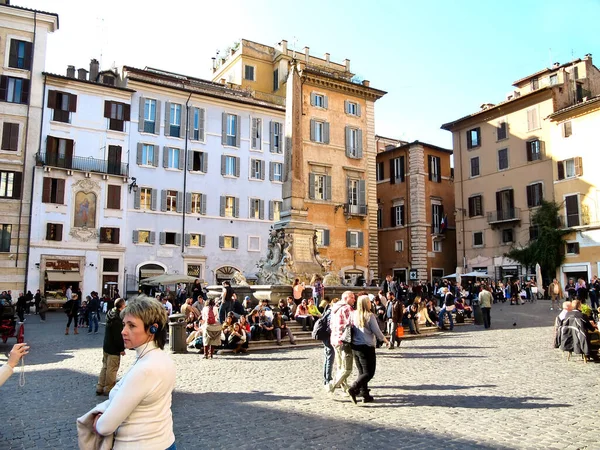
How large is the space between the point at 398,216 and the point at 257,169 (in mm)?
12118

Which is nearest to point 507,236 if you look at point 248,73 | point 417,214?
point 417,214

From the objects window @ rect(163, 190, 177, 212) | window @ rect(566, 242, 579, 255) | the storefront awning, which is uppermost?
window @ rect(163, 190, 177, 212)

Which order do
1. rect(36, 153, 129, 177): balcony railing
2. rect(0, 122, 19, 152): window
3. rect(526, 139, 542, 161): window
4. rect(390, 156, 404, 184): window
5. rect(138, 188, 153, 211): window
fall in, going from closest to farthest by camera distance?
rect(0, 122, 19, 152): window → rect(36, 153, 129, 177): balcony railing → rect(138, 188, 153, 211): window → rect(526, 139, 542, 161): window → rect(390, 156, 404, 184): window

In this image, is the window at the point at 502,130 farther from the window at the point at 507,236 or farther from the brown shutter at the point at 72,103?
the brown shutter at the point at 72,103

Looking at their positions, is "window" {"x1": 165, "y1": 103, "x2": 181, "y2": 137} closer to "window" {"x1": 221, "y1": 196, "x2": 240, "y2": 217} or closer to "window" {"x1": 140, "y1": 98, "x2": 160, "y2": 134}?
"window" {"x1": 140, "y1": 98, "x2": 160, "y2": 134}

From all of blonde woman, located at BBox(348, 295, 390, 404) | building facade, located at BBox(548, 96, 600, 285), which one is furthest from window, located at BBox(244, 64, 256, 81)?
blonde woman, located at BBox(348, 295, 390, 404)

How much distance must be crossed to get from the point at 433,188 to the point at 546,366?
105 feet

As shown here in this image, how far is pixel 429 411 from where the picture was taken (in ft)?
21.3

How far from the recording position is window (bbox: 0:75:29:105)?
30.0 meters

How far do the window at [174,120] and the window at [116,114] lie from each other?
9.01ft

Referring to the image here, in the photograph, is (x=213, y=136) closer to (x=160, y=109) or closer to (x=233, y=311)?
(x=160, y=109)

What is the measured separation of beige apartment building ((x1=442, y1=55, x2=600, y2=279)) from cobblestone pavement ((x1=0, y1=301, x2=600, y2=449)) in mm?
24620

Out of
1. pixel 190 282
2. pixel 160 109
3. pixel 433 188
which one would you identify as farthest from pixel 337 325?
pixel 433 188

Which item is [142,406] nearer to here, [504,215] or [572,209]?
[572,209]
